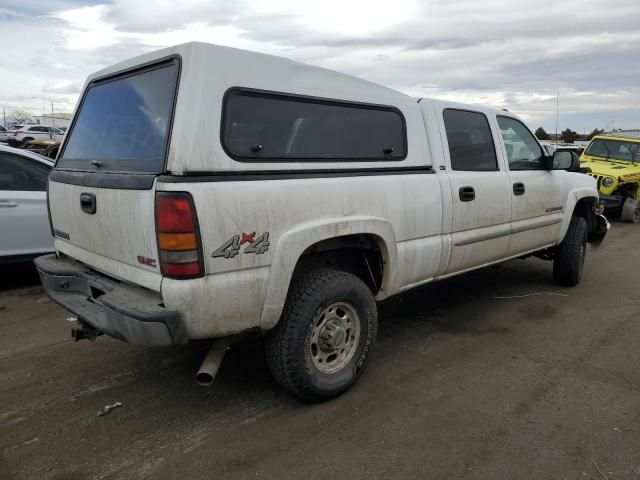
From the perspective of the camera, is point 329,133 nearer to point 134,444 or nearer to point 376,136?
point 376,136

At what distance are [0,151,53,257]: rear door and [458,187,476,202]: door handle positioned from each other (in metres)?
4.32

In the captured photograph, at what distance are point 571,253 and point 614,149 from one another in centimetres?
794

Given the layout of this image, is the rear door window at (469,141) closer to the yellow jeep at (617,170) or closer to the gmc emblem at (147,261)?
the gmc emblem at (147,261)

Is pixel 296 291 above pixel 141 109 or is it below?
below

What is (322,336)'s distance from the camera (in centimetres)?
325

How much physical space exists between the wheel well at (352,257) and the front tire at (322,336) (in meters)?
0.13

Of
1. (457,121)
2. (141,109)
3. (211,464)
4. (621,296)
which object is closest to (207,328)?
(211,464)

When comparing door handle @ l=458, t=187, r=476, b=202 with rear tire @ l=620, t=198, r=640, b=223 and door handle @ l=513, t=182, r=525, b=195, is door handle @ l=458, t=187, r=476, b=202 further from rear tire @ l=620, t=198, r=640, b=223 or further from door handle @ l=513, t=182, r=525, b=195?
rear tire @ l=620, t=198, r=640, b=223

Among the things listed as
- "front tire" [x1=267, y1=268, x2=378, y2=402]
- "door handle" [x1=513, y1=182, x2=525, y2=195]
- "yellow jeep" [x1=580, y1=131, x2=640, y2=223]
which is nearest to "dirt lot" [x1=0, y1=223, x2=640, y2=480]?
"front tire" [x1=267, y1=268, x2=378, y2=402]

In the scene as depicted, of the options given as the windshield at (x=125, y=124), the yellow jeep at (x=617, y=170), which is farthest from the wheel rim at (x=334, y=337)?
the yellow jeep at (x=617, y=170)

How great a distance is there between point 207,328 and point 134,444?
792 millimetres

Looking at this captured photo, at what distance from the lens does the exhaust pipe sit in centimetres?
286

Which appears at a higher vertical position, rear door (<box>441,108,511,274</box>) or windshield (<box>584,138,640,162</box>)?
windshield (<box>584,138,640,162</box>)

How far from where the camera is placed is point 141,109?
308cm
